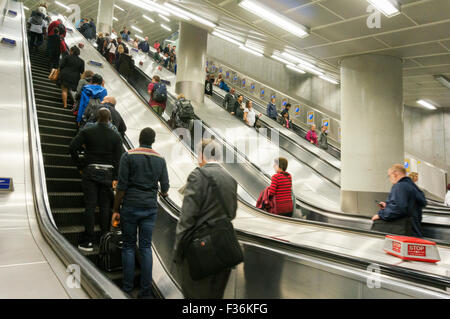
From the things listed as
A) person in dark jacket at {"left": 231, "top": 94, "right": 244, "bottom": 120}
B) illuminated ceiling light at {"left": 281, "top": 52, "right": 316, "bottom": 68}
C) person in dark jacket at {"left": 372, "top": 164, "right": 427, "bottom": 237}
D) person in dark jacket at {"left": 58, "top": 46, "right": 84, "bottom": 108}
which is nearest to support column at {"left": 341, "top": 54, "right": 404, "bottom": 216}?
illuminated ceiling light at {"left": 281, "top": 52, "right": 316, "bottom": 68}

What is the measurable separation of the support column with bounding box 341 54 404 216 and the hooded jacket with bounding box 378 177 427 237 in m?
3.21

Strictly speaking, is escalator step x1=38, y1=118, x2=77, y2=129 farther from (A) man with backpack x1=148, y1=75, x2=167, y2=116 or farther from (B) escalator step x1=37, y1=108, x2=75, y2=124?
(A) man with backpack x1=148, y1=75, x2=167, y2=116

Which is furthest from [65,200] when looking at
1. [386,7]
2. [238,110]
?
[238,110]

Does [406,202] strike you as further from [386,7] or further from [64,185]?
[64,185]

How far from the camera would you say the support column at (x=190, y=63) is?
1259 cm

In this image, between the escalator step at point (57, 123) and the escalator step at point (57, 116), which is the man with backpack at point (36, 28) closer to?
the escalator step at point (57, 116)

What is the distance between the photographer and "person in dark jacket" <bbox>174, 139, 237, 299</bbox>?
2.28 meters

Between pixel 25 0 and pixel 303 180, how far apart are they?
29.0 m

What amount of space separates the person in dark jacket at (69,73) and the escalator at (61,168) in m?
0.39

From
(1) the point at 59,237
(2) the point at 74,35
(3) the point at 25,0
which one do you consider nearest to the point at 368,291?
(1) the point at 59,237

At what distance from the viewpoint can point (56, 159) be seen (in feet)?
15.7

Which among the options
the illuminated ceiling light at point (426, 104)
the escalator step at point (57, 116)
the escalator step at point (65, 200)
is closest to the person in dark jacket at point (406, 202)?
the escalator step at point (65, 200)
